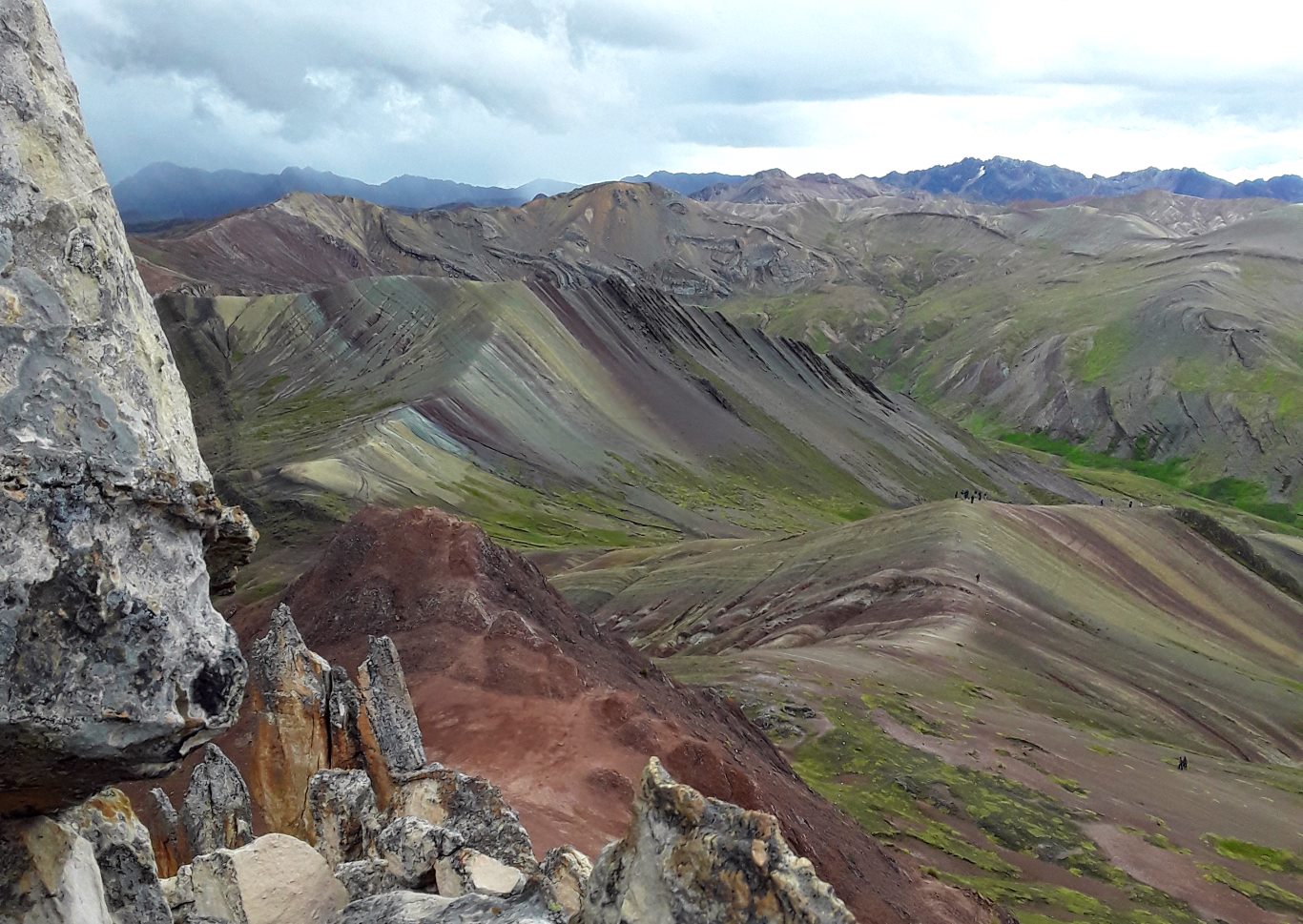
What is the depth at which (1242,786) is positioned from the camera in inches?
1629

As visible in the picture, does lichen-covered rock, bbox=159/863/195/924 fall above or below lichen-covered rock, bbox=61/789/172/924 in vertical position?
below

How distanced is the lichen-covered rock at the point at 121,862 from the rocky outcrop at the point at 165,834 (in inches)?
248

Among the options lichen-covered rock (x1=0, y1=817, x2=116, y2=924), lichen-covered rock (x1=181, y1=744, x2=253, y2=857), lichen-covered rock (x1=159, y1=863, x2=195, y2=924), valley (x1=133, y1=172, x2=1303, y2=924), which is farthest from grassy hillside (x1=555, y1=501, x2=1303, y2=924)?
lichen-covered rock (x1=0, y1=817, x2=116, y2=924)

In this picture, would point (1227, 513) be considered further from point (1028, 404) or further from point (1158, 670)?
point (1158, 670)

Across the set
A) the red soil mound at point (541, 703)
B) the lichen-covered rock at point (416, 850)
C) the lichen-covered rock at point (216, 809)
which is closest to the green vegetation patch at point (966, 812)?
the red soil mound at point (541, 703)

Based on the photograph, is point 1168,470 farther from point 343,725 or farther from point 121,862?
point 121,862

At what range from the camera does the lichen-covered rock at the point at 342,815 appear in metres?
14.2

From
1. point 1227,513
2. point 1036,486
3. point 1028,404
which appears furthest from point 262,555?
point 1028,404

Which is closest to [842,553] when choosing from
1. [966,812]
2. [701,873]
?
[966,812]

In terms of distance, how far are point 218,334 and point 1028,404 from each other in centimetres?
15528

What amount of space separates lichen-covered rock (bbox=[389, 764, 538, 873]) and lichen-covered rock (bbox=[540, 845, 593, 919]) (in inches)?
104

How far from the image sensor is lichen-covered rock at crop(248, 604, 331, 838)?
17.1 meters

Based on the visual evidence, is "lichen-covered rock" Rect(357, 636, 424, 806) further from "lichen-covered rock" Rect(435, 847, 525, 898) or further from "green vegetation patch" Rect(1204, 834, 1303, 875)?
"green vegetation patch" Rect(1204, 834, 1303, 875)

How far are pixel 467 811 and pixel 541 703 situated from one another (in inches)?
478
